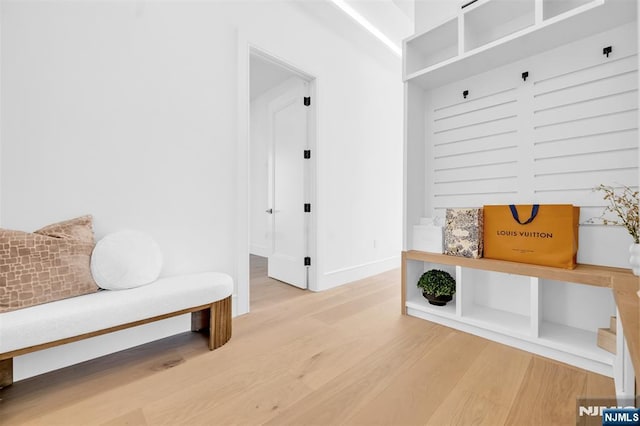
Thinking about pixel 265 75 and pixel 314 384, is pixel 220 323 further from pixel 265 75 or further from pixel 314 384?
pixel 265 75

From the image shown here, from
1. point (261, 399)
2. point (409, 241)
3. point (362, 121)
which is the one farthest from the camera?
point (362, 121)

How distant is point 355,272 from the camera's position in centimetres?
330

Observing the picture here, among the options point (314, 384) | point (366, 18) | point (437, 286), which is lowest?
point (314, 384)

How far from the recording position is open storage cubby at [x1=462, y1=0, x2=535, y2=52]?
5.95 ft

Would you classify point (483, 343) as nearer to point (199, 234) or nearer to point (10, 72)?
point (199, 234)

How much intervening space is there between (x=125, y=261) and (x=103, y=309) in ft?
0.97

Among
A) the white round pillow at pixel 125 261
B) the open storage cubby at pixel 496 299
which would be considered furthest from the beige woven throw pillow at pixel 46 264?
the open storage cubby at pixel 496 299

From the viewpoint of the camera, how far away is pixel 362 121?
3404mm

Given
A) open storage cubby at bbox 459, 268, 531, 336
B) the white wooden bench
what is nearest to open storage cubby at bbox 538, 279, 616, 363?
open storage cubby at bbox 459, 268, 531, 336

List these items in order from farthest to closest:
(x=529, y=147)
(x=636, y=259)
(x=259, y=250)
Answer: (x=259, y=250), (x=529, y=147), (x=636, y=259)

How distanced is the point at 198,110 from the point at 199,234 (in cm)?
89

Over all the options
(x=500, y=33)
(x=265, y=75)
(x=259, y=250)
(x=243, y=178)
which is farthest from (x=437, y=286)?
(x=259, y=250)

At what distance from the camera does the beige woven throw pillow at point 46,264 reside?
1.26 m

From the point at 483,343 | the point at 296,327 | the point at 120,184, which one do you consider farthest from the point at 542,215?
the point at 120,184
